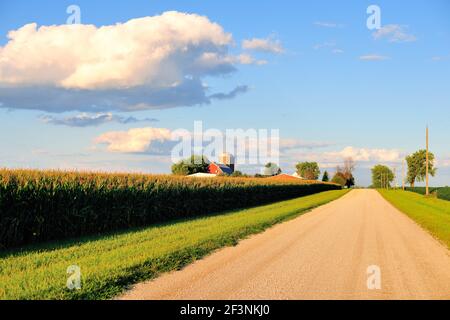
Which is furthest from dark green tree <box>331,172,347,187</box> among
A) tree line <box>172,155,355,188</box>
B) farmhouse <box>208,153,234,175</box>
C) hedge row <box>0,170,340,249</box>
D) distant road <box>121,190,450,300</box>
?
distant road <box>121,190,450,300</box>

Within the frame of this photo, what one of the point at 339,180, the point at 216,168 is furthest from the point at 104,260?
the point at 339,180

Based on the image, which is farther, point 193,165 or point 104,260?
point 193,165

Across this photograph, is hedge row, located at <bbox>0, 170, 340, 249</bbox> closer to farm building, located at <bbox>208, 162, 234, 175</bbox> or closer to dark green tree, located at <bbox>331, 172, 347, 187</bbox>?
farm building, located at <bbox>208, 162, 234, 175</bbox>

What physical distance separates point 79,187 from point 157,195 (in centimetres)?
577

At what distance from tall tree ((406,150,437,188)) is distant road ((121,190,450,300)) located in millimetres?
151066

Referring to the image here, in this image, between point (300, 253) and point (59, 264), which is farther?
point (300, 253)

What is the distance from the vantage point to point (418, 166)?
155375 millimetres

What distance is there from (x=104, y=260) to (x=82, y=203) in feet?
22.3

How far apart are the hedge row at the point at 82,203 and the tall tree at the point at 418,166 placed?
143172 mm

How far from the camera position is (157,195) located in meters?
21.7

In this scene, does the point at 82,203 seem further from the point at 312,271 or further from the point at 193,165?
the point at 193,165
